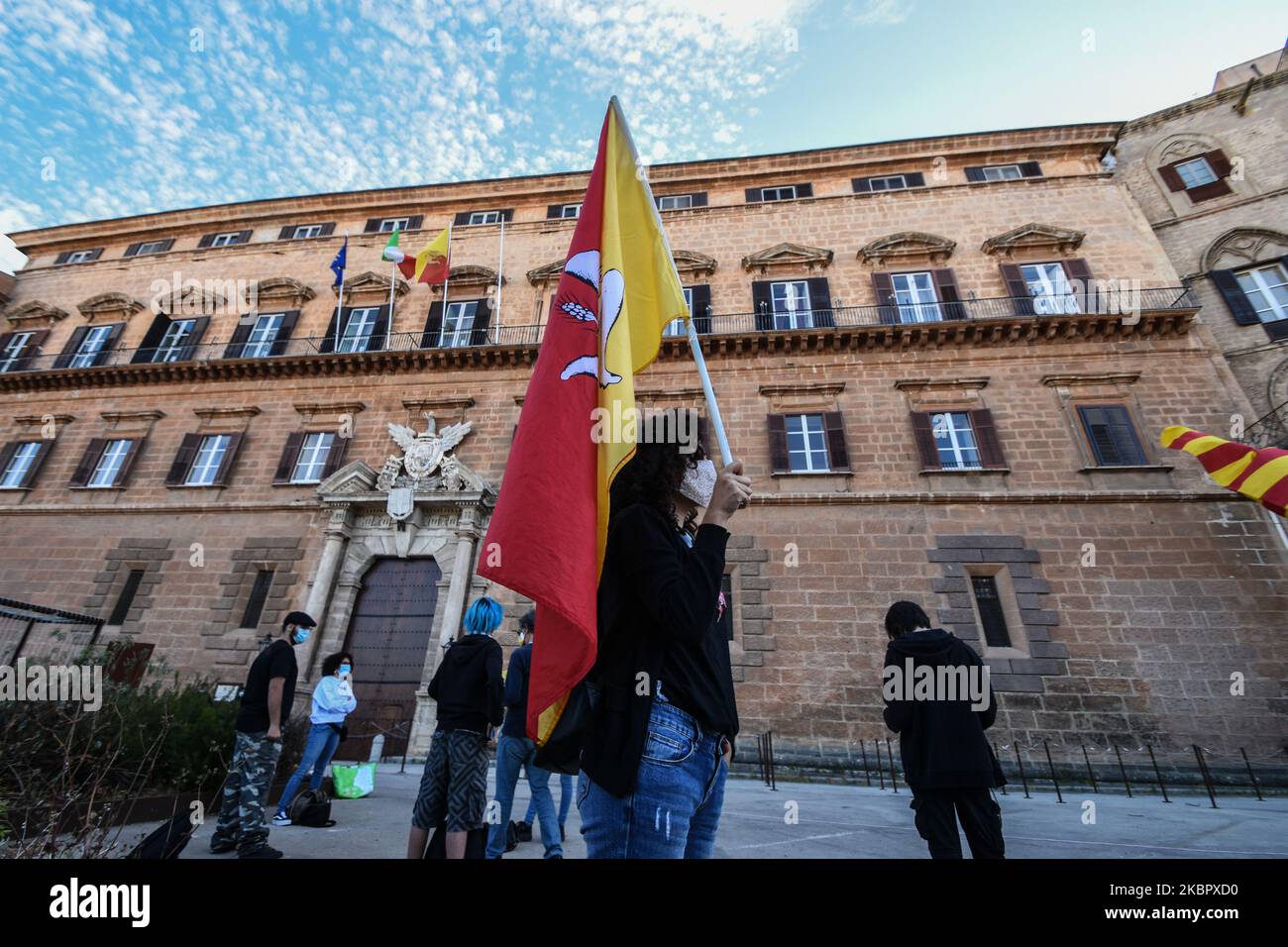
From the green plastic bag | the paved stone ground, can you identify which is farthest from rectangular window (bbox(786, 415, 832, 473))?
the green plastic bag

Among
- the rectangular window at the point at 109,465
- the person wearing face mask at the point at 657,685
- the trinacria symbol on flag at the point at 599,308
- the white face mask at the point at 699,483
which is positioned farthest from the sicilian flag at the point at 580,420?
the rectangular window at the point at 109,465

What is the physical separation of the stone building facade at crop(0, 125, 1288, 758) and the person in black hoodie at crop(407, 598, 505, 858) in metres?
8.25

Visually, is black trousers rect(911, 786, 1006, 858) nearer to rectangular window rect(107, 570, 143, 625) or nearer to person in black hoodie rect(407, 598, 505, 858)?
person in black hoodie rect(407, 598, 505, 858)

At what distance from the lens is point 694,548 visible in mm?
1897

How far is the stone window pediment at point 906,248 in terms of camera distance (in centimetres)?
1627

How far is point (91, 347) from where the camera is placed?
19.5m

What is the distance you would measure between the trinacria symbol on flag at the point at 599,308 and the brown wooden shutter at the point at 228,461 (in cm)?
1673

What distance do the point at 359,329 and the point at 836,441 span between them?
15.1 m

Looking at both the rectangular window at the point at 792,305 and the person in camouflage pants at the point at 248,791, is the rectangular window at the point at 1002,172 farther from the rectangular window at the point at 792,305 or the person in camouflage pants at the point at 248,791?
the person in camouflage pants at the point at 248,791

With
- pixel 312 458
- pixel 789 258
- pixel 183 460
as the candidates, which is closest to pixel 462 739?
pixel 312 458

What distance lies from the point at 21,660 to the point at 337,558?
6694 millimetres
